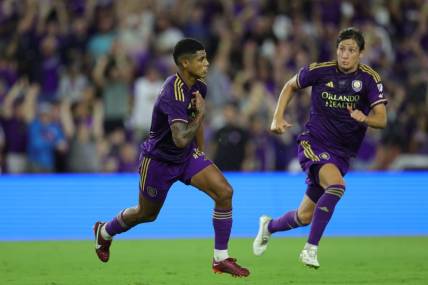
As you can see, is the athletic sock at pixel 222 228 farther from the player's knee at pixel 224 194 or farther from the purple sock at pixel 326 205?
the purple sock at pixel 326 205

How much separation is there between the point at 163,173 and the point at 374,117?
6.72 ft

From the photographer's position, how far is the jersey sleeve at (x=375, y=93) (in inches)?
374

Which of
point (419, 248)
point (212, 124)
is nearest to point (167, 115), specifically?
point (419, 248)

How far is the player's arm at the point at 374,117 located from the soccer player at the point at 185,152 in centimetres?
135

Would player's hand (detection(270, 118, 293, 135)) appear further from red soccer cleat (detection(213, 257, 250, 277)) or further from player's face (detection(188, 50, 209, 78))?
red soccer cleat (detection(213, 257, 250, 277))

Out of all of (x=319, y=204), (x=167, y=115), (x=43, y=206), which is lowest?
(x=43, y=206)

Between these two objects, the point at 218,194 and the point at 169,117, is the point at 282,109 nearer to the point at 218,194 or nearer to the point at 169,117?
the point at 218,194

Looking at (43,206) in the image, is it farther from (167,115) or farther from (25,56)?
(167,115)

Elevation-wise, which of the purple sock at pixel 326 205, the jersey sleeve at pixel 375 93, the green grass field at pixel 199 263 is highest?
the jersey sleeve at pixel 375 93

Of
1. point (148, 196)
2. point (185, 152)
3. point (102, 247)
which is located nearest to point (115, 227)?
point (102, 247)

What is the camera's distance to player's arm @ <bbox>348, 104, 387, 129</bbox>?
9023 mm

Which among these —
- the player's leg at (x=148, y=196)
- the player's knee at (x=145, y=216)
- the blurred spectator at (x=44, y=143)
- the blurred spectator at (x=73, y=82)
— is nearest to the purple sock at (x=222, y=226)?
the player's leg at (x=148, y=196)

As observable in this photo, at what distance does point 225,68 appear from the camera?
55.6ft

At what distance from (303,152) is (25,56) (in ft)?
25.9
